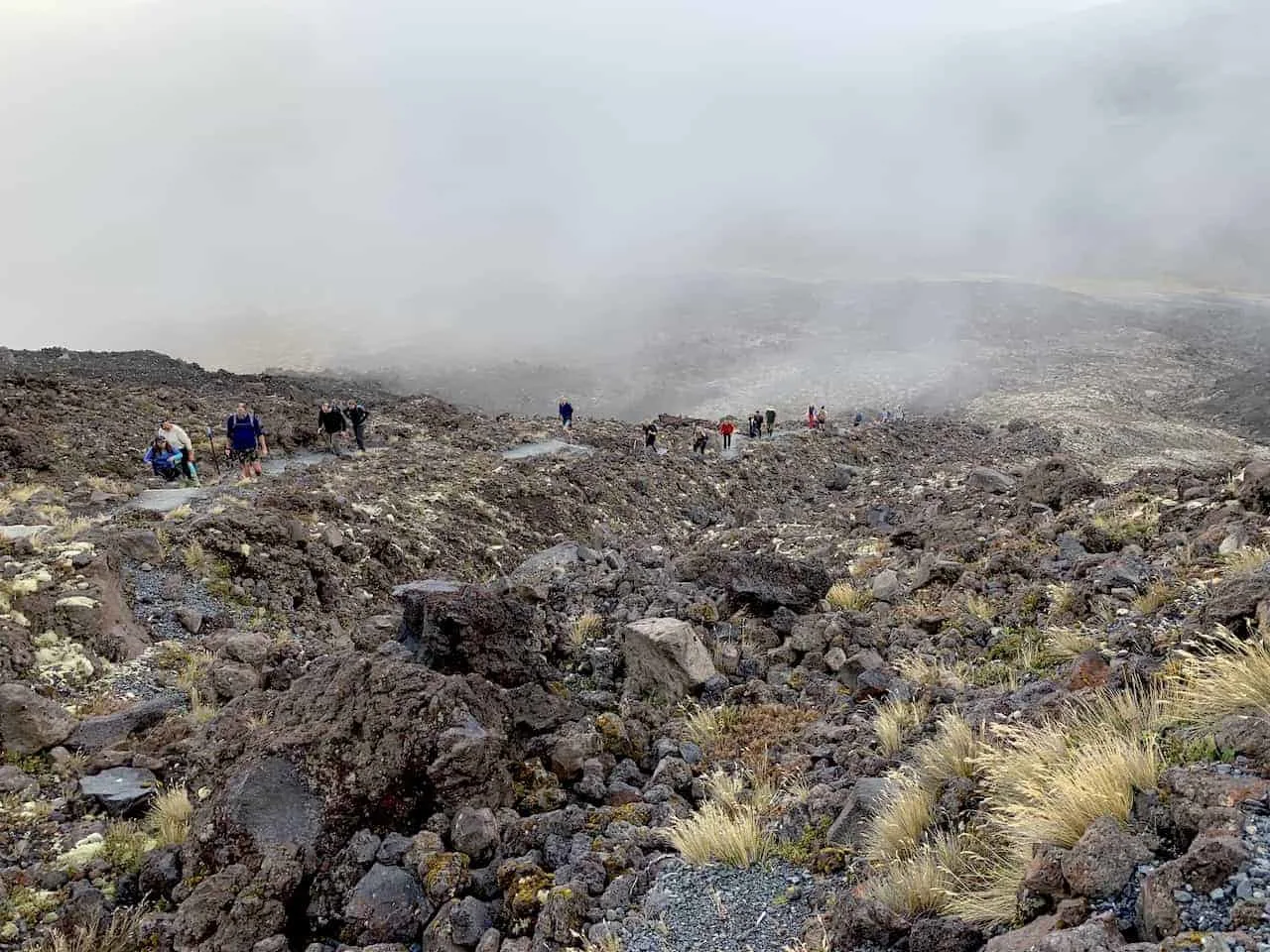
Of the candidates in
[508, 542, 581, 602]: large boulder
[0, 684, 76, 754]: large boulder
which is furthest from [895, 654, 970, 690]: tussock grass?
[0, 684, 76, 754]: large boulder

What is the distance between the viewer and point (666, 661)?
22.7 feet

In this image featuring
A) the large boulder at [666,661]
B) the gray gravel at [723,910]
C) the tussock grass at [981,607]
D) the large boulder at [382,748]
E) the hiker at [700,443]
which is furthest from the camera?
the hiker at [700,443]

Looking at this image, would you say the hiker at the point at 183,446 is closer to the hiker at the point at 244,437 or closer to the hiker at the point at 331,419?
the hiker at the point at 244,437

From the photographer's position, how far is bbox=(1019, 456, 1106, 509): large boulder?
11641mm

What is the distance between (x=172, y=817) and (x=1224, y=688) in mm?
6324

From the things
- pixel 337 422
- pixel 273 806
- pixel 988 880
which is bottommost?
pixel 273 806

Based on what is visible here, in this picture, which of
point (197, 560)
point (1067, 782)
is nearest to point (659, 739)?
point (1067, 782)

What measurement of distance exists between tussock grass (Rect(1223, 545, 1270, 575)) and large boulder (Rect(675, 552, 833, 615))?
13.0ft

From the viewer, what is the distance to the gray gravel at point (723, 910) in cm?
347

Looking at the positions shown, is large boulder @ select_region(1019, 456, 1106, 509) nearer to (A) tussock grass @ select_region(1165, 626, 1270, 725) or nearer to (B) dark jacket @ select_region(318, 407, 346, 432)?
(A) tussock grass @ select_region(1165, 626, 1270, 725)

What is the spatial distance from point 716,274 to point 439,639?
99474mm

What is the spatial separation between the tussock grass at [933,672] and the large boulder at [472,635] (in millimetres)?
3136

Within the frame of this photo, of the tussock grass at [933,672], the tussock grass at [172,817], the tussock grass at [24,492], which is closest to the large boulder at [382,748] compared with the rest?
the tussock grass at [172,817]

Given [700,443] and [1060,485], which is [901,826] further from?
[700,443]
